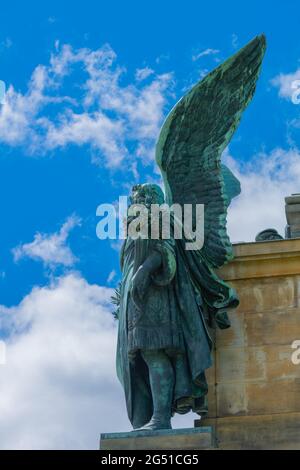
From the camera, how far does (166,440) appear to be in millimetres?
19969

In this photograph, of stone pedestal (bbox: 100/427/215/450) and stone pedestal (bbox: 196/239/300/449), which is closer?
stone pedestal (bbox: 100/427/215/450)

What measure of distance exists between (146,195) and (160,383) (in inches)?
93.8

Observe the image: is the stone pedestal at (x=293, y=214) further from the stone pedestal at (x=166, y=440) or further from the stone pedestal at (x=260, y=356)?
the stone pedestal at (x=166, y=440)

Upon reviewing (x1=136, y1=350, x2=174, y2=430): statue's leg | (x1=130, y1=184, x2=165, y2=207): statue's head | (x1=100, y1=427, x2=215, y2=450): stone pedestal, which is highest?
(x1=130, y1=184, x2=165, y2=207): statue's head

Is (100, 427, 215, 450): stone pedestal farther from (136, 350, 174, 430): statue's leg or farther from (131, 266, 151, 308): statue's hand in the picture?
(131, 266, 151, 308): statue's hand

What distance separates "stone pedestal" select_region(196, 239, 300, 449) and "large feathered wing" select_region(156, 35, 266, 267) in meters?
0.50

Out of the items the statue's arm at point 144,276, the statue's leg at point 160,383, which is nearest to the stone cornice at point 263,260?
the statue's arm at point 144,276

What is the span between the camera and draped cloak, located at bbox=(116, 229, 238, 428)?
819 inches

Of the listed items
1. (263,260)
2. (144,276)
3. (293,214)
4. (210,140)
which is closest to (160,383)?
(144,276)

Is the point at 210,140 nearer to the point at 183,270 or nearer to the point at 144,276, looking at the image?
the point at 183,270

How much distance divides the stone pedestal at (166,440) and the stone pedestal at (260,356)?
88 cm

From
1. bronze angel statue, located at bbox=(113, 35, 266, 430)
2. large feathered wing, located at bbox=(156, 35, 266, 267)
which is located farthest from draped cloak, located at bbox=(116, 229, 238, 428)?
large feathered wing, located at bbox=(156, 35, 266, 267)

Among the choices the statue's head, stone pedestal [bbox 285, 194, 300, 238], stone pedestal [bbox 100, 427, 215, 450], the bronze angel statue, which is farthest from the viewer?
stone pedestal [bbox 285, 194, 300, 238]
